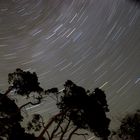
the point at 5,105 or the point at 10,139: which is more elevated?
the point at 5,105

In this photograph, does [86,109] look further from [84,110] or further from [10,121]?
[10,121]

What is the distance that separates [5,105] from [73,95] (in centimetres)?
330

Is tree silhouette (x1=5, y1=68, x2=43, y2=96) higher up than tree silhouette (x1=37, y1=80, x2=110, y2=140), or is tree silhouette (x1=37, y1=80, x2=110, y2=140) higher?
tree silhouette (x1=5, y1=68, x2=43, y2=96)

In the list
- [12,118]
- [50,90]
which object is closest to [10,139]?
[12,118]

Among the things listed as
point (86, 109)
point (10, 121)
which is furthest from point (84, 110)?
point (10, 121)

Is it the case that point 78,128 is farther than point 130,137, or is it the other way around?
point 130,137

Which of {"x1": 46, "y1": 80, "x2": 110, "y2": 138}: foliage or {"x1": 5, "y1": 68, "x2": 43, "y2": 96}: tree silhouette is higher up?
{"x1": 5, "y1": 68, "x2": 43, "y2": 96}: tree silhouette

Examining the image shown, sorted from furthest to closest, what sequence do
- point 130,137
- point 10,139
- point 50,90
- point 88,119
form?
point 130,137, point 50,90, point 88,119, point 10,139

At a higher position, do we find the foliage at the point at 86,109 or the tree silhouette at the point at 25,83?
the tree silhouette at the point at 25,83

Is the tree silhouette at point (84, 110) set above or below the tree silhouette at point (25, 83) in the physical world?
below

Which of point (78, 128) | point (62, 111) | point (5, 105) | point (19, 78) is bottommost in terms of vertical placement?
point (78, 128)

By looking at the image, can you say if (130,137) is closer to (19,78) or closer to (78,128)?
(78,128)

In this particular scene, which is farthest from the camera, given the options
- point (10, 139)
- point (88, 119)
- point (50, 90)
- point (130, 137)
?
point (130, 137)

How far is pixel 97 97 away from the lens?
16.4 m
